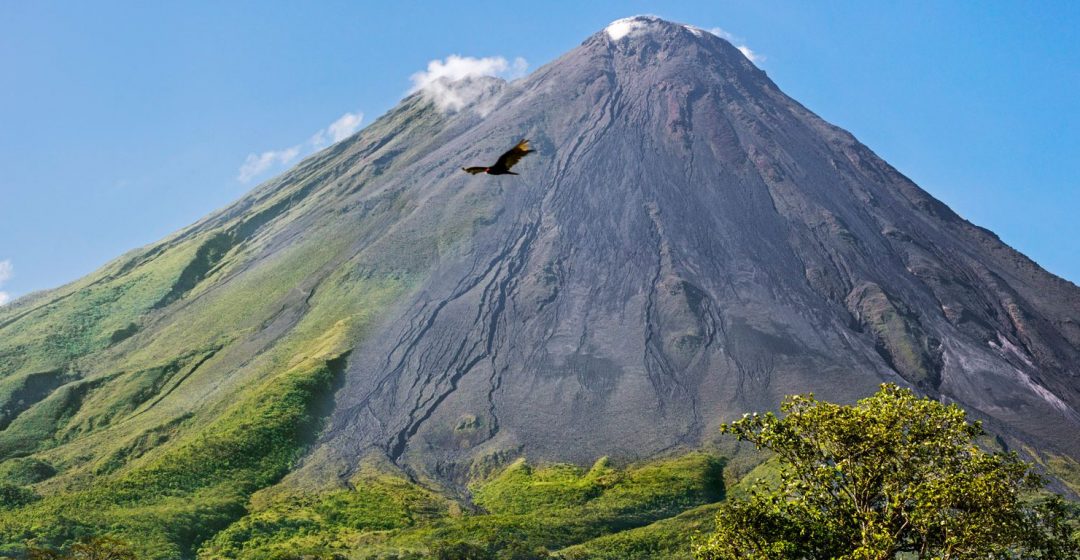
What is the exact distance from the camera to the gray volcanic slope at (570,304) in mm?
71438

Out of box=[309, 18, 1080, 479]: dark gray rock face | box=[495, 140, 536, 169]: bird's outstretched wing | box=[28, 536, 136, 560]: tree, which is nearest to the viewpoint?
box=[495, 140, 536, 169]: bird's outstretched wing

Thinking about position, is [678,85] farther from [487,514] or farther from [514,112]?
[487,514]

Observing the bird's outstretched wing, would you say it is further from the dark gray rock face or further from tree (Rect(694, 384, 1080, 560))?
the dark gray rock face

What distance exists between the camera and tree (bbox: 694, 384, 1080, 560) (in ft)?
57.0

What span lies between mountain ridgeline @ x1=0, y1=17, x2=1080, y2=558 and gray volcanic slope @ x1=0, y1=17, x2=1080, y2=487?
0.33m

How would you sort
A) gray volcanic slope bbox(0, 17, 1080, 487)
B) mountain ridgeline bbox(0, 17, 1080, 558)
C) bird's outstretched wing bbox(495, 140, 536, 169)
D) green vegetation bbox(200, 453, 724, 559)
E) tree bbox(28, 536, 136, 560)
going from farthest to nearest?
1. gray volcanic slope bbox(0, 17, 1080, 487)
2. mountain ridgeline bbox(0, 17, 1080, 558)
3. green vegetation bbox(200, 453, 724, 559)
4. tree bbox(28, 536, 136, 560)
5. bird's outstretched wing bbox(495, 140, 536, 169)

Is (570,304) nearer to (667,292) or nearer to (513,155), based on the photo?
(667,292)

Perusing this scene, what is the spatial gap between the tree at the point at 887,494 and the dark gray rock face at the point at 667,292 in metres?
47.1

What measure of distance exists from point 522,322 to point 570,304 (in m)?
5.08

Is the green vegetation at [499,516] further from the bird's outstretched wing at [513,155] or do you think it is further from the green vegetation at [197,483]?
the bird's outstretched wing at [513,155]

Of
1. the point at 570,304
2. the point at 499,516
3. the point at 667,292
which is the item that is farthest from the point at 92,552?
the point at 667,292

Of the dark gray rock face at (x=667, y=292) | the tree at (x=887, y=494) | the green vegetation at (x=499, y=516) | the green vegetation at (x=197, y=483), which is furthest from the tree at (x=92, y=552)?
the dark gray rock face at (x=667, y=292)

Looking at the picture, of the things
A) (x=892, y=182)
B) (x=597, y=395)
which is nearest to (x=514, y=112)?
(x=892, y=182)

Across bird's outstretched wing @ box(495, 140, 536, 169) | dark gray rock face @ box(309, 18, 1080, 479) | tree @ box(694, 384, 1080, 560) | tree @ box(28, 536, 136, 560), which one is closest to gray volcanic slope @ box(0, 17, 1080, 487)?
dark gray rock face @ box(309, 18, 1080, 479)
